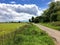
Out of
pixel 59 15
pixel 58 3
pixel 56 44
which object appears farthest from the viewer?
pixel 58 3

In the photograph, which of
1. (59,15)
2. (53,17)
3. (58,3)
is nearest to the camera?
(59,15)

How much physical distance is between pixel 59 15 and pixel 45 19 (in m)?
34.0

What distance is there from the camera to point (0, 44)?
1323 centimetres

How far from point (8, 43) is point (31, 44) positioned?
1560 millimetres

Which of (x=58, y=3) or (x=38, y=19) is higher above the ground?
(x=58, y=3)

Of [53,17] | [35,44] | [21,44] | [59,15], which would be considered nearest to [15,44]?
[21,44]

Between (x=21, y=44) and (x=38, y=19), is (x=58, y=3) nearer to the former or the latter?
(x=38, y=19)

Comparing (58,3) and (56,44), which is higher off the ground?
(58,3)

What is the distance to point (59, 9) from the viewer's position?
260 ft

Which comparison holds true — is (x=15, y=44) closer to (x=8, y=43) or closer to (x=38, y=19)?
(x=8, y=43)

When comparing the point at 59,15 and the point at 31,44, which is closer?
the point at 31,44

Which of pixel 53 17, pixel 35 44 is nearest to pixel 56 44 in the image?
pixel 35 44

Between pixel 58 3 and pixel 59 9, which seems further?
pixel 58 3

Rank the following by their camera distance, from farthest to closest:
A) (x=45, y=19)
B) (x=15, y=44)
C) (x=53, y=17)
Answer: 1. (x=45, y=19)
2. (x=53, y=17)
3. (x=15, y=44)
